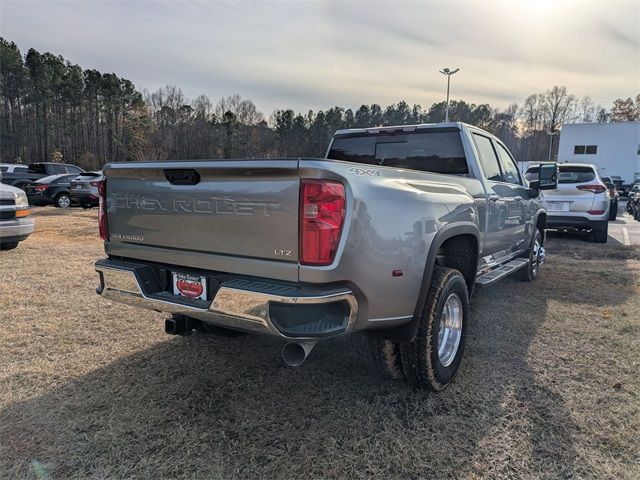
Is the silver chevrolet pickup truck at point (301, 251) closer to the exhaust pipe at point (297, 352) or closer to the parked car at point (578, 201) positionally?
the exhaust pipe at point (297, 352)

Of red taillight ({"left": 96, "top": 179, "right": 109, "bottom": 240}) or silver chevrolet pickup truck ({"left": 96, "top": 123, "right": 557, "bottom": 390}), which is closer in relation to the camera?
silver chevrolet pickup truck ({"left": 96, "top": 123, "right": 557, "bottom": 390})

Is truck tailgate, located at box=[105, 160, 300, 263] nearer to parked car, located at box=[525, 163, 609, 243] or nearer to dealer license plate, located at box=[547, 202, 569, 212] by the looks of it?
parked car, located at box=[525, 163, 609, 243]

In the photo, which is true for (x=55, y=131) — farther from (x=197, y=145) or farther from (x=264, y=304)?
(x=264, y=304)

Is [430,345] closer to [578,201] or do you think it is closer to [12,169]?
[578,201]

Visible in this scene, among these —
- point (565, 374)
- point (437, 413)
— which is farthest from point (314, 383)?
point (565, 374)

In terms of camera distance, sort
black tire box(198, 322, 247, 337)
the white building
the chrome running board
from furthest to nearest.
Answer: the white building, the chrome running board, black tire box(198, 322, 247, 337)

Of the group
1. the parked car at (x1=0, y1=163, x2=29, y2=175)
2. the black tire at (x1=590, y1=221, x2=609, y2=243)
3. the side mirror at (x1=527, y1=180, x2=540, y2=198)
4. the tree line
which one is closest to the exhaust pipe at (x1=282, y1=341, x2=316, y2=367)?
the side mirror at (x1=527, y1=180, x2=540, y2=198)

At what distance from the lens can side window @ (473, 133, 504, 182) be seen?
4.43m

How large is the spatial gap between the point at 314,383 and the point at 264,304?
1.28m

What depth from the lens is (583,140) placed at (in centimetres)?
4359

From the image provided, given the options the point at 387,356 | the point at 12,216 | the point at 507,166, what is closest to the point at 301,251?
the point at 387,356

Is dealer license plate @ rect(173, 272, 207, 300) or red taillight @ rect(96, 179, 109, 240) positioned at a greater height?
red taillight @ rect(96, 179, 109, 240)

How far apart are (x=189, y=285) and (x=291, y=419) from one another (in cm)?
107

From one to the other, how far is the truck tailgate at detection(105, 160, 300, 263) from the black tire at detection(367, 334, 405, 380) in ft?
3.46
